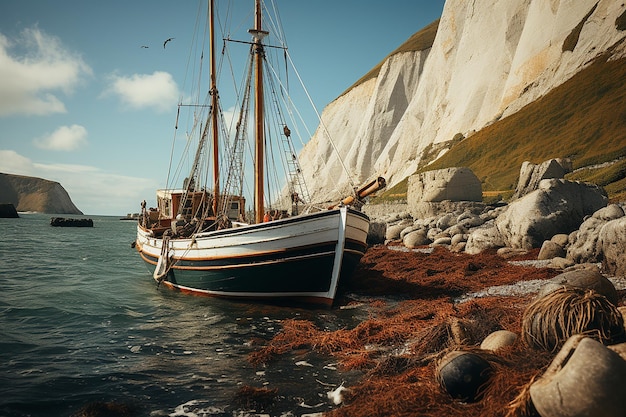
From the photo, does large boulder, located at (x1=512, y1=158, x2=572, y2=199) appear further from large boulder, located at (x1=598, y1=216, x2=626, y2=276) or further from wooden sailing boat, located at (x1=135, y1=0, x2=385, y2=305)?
wooden sailing boat, located at (x1=135, y1=0, x2=385, y2=305)

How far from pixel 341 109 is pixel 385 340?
4049 inches

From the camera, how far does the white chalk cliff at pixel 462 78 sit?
6216cm

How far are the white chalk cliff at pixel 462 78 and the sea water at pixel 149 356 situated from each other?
39.4 meters

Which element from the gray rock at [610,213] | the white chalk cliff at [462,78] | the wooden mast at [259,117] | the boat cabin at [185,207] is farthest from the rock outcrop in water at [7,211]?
the gray rock at [610,213]

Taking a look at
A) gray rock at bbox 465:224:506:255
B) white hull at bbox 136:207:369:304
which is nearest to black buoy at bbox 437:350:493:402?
white hull at bbox 136:207:369:304

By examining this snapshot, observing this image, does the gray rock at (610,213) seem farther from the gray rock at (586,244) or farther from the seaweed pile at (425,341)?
the seaweed pile at (425,341)

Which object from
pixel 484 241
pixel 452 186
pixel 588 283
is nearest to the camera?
pixel 588 283

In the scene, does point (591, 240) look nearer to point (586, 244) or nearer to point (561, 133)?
point (586, 244)

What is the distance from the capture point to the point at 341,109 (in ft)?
352

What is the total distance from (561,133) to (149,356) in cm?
6170

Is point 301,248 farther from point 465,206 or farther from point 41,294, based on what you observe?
point 465,206

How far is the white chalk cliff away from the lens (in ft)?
204

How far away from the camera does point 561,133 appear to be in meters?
55.2

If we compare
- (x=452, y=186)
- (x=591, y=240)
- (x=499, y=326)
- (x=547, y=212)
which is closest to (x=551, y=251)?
(x=591, y=240)
